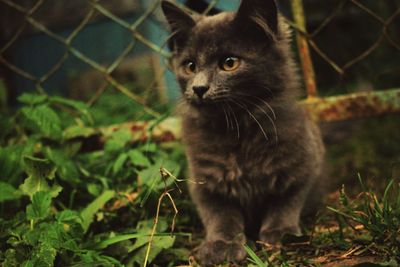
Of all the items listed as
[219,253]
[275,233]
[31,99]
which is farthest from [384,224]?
[31,99]

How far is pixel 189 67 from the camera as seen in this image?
169 cm

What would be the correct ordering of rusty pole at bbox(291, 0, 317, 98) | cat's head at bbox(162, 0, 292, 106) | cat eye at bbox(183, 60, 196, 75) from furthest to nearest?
1. rusty pole at bbox(291, 0, 317, 98)
2. cat eye at bbox(183, 60, 196, 75)
3. cat's head at bbox(162, 0, 292, 106)

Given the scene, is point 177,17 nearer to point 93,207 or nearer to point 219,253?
point 93,207

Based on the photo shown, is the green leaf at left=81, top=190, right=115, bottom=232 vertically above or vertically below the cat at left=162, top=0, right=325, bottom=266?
below

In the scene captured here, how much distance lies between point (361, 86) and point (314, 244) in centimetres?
251


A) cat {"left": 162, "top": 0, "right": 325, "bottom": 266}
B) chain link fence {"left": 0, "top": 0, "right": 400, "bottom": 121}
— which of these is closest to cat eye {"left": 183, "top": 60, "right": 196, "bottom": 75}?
cat {"left": 162, "top": 0, "right": 325, "bottom": 266}

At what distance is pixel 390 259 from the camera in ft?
3.75

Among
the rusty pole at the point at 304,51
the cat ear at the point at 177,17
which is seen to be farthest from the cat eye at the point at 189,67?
the rusty pole at the point at 304,51

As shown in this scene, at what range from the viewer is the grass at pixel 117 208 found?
128 cm

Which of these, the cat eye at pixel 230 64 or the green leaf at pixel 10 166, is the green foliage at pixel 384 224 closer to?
the cat eye at pixel 230 64

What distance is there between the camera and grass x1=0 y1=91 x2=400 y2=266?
4.21ft

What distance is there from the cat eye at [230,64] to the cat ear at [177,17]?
0.25 m

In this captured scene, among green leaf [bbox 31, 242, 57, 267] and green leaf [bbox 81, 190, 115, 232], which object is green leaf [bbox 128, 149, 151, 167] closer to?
green leaf [bbox 81, 190, 115, 232]

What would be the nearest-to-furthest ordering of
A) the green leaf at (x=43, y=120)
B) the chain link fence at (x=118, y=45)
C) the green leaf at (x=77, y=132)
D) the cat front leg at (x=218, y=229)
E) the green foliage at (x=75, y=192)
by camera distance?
the green foliage at (x=75, y=192), the cat front leg at (x=218, y=229), the green leaf at (x=43, y=120), the green leaf at (x=77, y=132), the chain link fence at (x=118, y=45)
